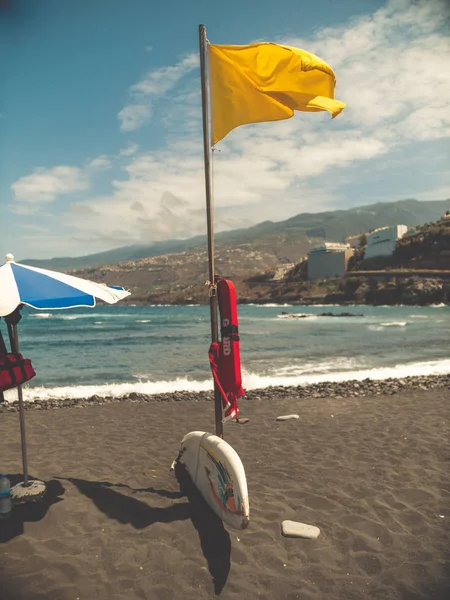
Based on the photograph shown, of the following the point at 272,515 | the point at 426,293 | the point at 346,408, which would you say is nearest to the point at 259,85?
the point at 272,515

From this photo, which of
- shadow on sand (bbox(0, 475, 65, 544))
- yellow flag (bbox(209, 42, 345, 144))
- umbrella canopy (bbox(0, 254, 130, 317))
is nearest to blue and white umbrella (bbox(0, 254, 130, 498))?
umbrella canopy (bbox(0, 254, 130, 317))

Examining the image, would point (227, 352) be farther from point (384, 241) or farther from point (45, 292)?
point (384, 241)

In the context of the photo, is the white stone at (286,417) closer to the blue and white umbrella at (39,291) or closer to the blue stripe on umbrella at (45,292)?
the blue and white umbrella at (39,291)

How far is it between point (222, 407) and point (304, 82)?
172 inches

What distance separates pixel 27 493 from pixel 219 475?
260 cm

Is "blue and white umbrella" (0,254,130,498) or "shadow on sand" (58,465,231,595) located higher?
"blue and white umbrella" (0,254,130,498)

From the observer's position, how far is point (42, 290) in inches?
182

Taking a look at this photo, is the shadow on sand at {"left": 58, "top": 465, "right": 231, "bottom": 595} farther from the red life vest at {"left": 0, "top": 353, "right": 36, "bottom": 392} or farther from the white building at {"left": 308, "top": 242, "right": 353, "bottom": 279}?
the white building at {"left": 308, "top": 242, "right": 353, "bottom": 279}

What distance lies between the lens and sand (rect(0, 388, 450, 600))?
4.02 metres

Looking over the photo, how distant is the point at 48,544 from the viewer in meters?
4.58

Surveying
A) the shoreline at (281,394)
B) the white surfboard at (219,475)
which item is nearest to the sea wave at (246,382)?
the shoreline at (281,394)

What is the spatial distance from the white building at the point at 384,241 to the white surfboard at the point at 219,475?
135086 millimetres

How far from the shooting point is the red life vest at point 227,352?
5.14 m

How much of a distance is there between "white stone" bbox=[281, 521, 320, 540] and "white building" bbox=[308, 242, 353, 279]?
14455 centimetres
